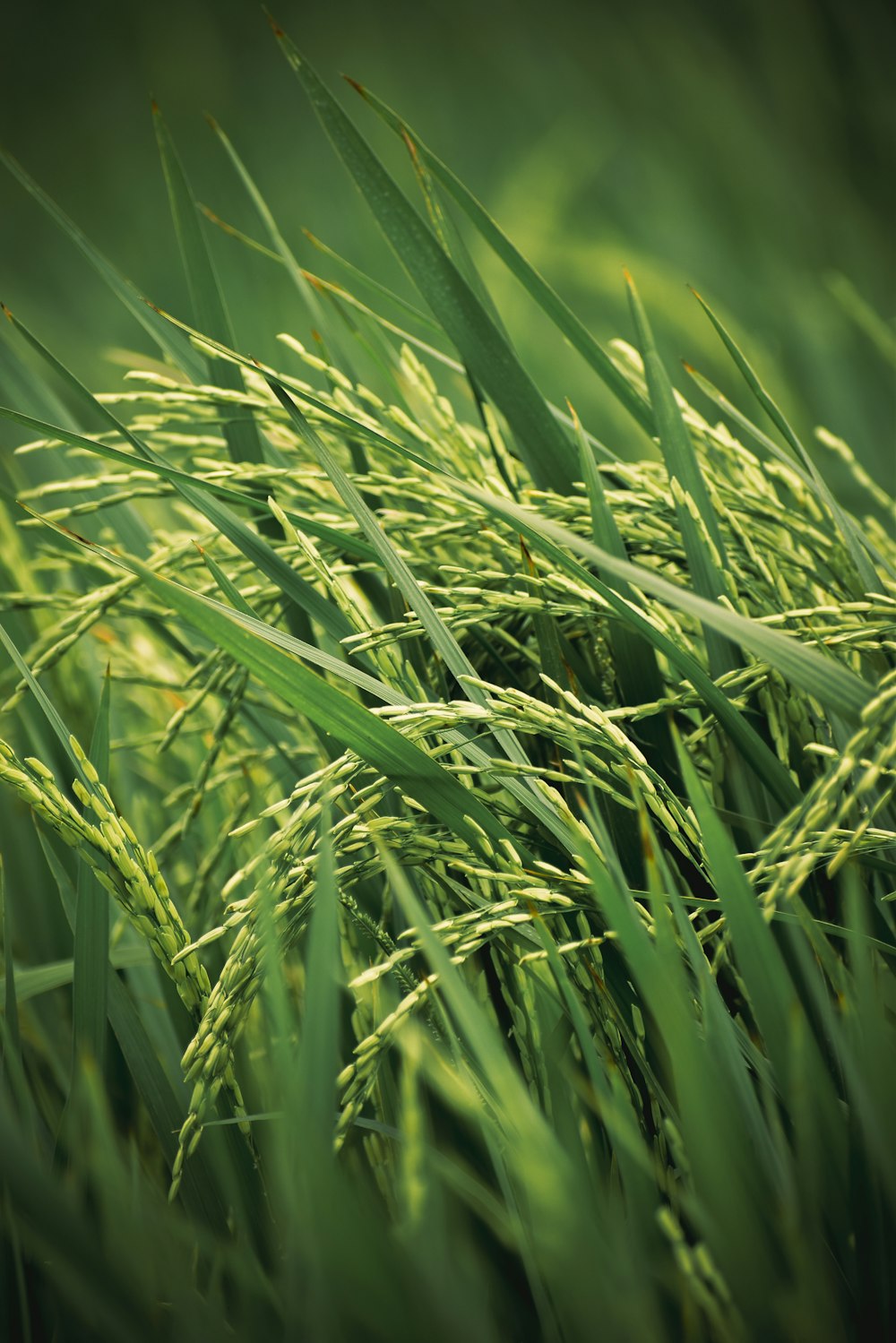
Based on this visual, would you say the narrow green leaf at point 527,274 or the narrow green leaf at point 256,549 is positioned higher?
the narrow green leaf at point 527,274

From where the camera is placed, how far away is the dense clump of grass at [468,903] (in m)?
0.22

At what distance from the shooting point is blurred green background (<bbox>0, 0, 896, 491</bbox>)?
101cm

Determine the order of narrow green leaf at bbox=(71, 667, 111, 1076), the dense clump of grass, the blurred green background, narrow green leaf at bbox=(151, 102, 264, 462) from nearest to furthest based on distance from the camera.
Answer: the dense clump of grass → narrow green leaf at bbox=(71, 667, 111, 1076) → narrow green leaf at bbox=(151, 102, 264, 462) → the blurred green background

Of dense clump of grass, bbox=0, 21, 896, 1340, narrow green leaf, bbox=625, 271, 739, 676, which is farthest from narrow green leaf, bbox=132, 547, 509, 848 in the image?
narrow green leaf, bbox=625, 271, 739, 676

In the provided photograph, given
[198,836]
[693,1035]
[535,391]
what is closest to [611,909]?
[693,1035]

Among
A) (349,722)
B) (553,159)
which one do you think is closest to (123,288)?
(349,722)

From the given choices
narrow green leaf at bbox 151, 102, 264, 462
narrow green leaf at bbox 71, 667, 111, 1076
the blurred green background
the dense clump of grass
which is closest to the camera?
the dense clump of grass

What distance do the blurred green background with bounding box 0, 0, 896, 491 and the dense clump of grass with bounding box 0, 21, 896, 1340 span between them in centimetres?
49

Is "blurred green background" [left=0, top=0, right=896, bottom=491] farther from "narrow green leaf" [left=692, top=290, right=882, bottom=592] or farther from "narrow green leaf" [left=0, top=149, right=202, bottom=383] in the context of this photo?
"narrow green leaf" [left=0, top=149, right=202, bottom=383]

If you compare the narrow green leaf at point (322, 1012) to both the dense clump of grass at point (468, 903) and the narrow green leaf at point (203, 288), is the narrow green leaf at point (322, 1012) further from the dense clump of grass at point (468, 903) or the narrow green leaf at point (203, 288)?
the narrow green leaf at point (203, 288)

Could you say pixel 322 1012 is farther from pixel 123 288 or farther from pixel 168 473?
pixel 123 288

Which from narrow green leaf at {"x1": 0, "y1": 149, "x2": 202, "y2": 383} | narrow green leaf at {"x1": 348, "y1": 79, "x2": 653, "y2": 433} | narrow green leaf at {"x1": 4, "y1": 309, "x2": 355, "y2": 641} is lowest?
narrow green leaf at {"x1": 4, "y1": 309, "x2": 355, "y2": 641}

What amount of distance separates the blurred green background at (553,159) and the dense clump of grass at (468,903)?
492 mm

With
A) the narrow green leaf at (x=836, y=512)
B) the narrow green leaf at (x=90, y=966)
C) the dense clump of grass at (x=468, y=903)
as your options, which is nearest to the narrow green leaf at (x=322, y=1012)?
Answer: the dense clump of grass at (x=468, y=903)
